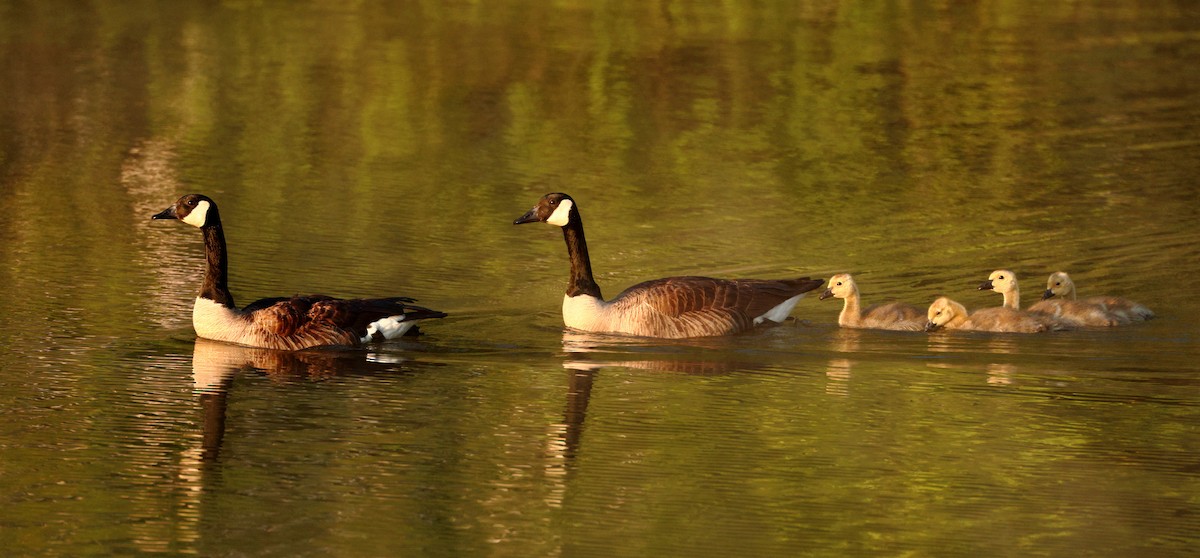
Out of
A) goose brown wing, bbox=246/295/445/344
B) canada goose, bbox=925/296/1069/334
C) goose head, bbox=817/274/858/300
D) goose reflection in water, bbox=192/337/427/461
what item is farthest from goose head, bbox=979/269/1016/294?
goose reflection in water, bbox=192/337/427/461

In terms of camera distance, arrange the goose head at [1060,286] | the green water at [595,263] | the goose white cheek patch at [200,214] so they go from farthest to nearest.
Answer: the goose head at [1060,286] < the goose white cheek patch at [200,214] < the green water at [595,263]

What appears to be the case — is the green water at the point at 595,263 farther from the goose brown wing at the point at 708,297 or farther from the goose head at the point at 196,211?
the goose head at the point at 196,211


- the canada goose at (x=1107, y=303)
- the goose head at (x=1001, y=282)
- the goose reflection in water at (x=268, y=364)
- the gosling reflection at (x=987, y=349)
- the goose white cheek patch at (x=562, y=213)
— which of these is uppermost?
the goose white cheek patch at (x=562, y=213)

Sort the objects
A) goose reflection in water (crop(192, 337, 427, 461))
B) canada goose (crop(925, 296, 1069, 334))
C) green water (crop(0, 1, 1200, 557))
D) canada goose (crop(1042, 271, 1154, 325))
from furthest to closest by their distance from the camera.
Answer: canada goose (crop(1042, 271, 1154, 325)) < canada goose (crop(925, 296, 1069, 334)) < goose reflection in water (crop(192, 337, 427, 461)) < green water (crop(0, 1, 1200, 557))

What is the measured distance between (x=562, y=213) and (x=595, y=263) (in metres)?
2.76

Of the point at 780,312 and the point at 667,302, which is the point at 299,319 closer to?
the point at 667,302

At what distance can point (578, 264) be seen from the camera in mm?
14797

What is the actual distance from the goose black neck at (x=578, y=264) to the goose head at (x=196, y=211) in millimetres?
2640

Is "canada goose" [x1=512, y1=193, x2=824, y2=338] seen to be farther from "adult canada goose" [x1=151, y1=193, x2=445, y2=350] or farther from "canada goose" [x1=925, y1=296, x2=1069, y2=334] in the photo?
"adult canada goose" [x1=151, y1=193, x2=445, y2=350]

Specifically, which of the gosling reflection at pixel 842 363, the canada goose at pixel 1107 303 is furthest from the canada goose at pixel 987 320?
the gosling reflection at pixel 842 363

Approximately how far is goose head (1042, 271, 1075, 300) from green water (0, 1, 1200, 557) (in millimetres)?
793

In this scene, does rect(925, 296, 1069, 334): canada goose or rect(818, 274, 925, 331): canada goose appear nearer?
rect(925, 296, 1069, 334): canada goose

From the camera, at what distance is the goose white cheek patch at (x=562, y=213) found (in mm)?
14922

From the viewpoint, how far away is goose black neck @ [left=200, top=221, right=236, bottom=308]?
13.8 meters
